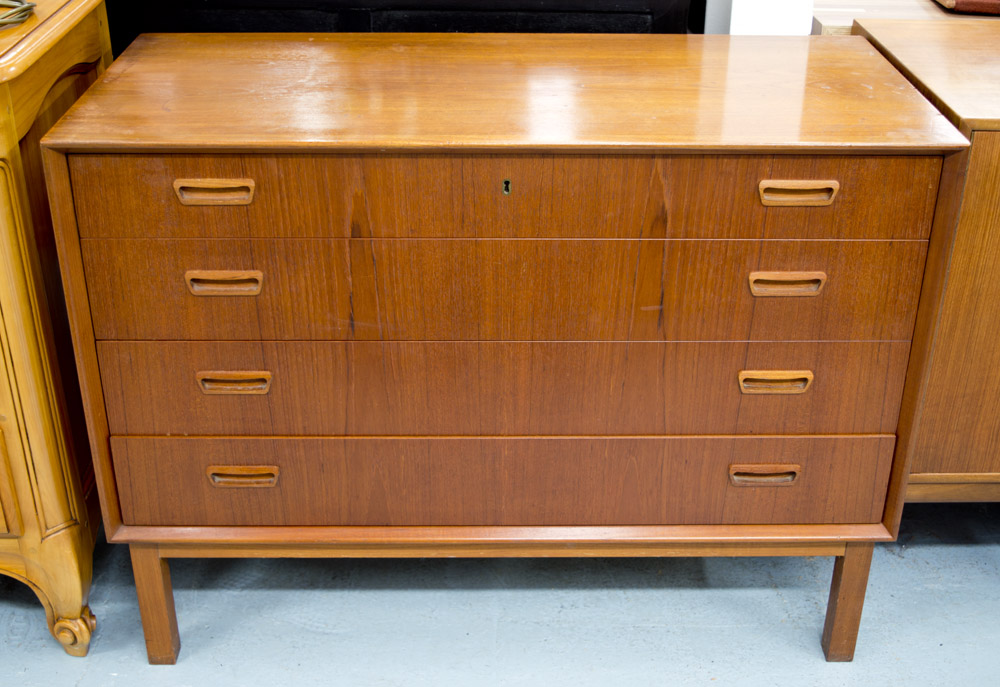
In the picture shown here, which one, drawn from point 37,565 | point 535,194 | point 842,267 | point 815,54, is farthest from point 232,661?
point 815,54

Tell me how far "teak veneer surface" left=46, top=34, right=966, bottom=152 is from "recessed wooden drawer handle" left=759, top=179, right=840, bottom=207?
6 cm

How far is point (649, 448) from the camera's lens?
156 centimetres

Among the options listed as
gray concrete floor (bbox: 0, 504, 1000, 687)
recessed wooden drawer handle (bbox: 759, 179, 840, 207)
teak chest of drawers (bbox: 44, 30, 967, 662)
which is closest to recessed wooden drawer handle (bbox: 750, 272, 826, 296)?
teak chest of drawers (bbox: 44, 30, 967, 662)

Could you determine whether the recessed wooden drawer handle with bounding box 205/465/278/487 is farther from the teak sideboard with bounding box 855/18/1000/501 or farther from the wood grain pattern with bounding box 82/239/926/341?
the teak sideboard with bounding box 855/18/1000/501

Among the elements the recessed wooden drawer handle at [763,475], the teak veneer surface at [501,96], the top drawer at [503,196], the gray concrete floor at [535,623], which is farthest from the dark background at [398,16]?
the gray concrete floor at [535,623]

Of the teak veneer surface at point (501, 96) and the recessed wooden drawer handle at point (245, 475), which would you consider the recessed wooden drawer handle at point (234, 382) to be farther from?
the teak veneer surface at point (501, 96)

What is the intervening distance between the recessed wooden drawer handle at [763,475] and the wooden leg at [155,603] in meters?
0.96

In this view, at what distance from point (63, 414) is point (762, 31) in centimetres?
144

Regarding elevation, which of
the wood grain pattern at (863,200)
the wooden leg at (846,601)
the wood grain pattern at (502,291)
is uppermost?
the wood grain pattern at (863,200)

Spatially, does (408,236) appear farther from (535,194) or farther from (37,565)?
(37,565)

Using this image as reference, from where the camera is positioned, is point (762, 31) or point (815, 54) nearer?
point (815, 54)

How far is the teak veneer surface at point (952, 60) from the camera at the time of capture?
1.45 metres

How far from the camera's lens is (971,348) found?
162 cm

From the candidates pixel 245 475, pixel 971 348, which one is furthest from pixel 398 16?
pixel 971 348
